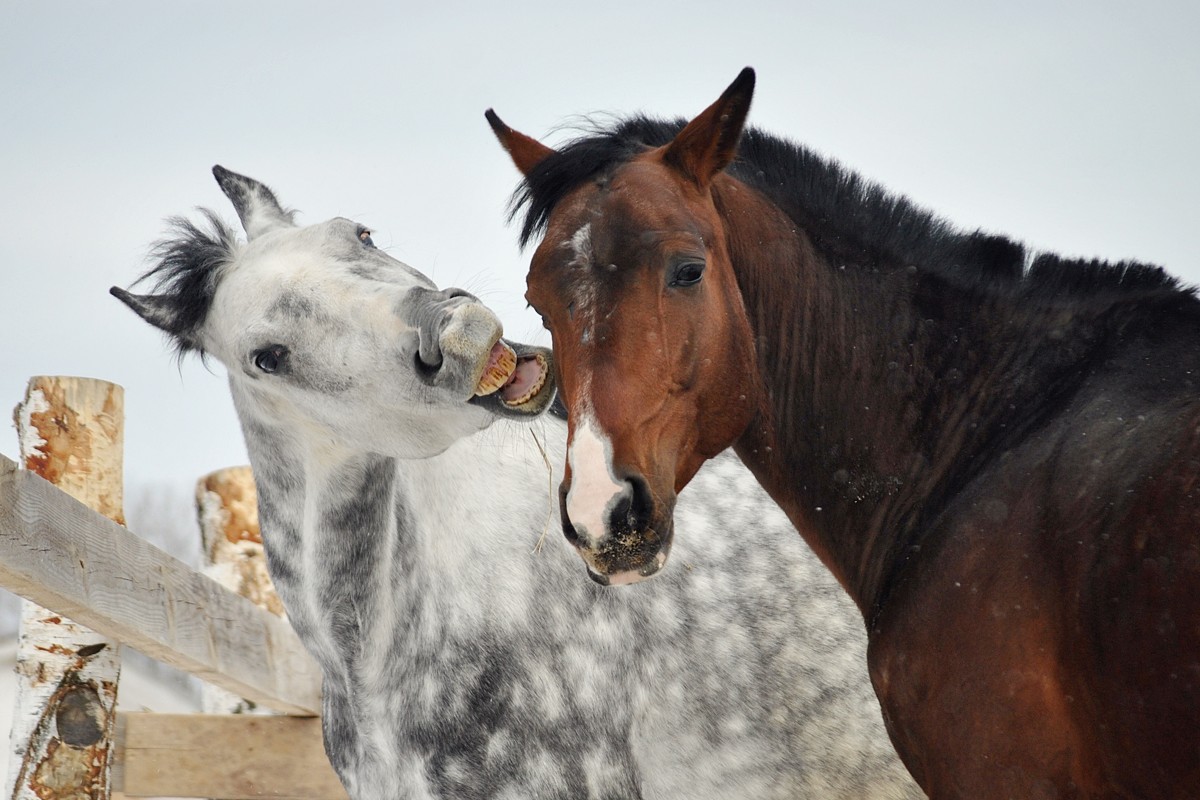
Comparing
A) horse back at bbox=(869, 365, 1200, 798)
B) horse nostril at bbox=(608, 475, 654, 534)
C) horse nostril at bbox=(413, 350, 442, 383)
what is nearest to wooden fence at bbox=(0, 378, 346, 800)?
horse nostril at bbox=(413, 350, 442, 383)

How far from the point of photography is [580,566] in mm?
4105

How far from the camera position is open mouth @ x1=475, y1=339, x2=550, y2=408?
3654mm

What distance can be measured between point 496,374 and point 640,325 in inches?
33.5

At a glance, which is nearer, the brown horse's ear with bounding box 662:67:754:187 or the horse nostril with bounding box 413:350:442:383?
the brown horse's ear with bounding box 662:67:754:187

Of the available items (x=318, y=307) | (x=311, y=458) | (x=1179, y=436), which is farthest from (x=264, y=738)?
(x=1179, y=436)

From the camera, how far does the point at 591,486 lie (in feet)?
9.06

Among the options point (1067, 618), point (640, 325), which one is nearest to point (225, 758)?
point (640, 325)

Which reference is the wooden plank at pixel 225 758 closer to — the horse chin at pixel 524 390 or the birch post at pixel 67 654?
the birch post at pixel 67 654

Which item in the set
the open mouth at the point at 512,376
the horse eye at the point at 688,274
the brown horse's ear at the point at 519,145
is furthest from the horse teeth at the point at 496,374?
the horse eye at the point at 688,274

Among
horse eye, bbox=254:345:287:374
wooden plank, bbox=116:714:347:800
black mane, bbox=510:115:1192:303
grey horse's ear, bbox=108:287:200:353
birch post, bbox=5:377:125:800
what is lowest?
wooden plank, bbox=116:714:347:800

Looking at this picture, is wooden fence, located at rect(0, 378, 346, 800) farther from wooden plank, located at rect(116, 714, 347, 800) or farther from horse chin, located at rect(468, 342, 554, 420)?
horse chin, located at rect(468, 342, 554, 420)

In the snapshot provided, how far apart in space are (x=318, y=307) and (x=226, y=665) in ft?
6.32

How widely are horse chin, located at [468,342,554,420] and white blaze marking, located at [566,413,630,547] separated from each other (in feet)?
2.95

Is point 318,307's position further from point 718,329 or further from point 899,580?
point 899,580
